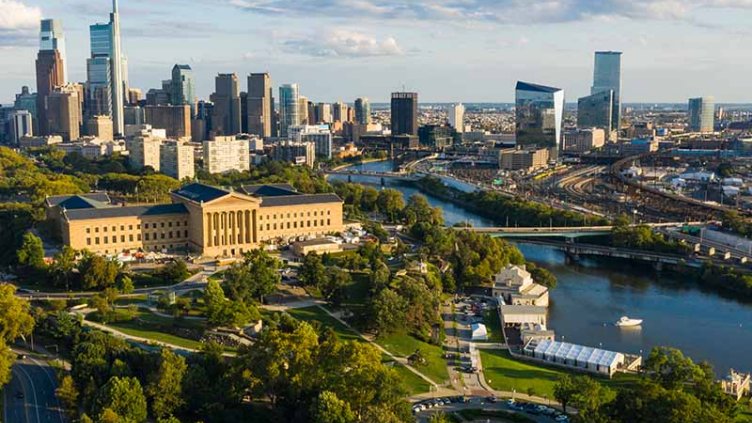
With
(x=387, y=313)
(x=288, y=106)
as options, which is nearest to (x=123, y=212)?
(x=387, y=313)

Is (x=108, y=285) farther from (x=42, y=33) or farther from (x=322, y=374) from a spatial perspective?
(x=42, y=33)

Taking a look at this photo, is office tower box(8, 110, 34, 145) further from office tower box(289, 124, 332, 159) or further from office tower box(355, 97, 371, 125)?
office tower box(355, 97, 371, 125)

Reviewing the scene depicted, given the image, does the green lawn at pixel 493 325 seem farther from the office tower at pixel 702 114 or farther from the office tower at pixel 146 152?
the office tower at pixel 702 114

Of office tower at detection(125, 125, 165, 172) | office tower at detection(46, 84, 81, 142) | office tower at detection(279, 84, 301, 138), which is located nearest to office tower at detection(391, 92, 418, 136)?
office tower at detection(279, 84, 301, 138)

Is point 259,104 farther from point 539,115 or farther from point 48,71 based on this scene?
point 539,115

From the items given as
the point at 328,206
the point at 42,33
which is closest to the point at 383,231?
the point at 328,206

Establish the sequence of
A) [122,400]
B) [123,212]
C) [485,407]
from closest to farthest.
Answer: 1. [122,400]
2. [485,407]
3. [123,212]
